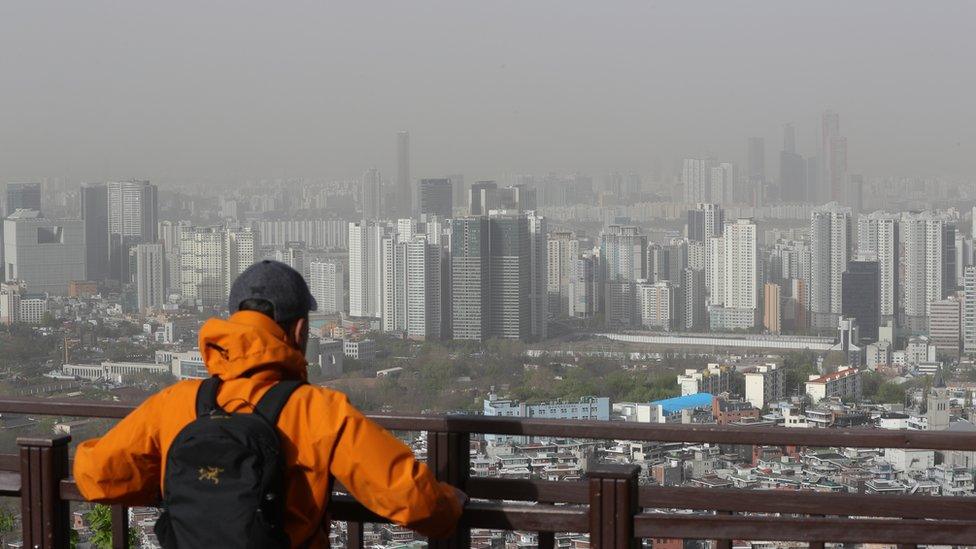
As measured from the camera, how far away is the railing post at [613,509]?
1309mm

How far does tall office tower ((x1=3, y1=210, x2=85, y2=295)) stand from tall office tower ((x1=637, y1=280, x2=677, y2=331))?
41.7 feet

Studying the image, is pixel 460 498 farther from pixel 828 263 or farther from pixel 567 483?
pixel 828 263

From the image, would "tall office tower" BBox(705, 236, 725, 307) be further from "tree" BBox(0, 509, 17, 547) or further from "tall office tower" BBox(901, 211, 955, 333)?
"tree" BBox(0, 509, 17, 547)

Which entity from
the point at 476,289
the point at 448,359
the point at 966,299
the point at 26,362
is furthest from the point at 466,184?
the point at 26,362

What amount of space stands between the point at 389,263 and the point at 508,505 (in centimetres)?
2520

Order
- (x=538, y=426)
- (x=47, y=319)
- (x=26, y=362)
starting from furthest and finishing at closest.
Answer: (x=47, y=319), (x=26, y=362), (x=538, y=426)

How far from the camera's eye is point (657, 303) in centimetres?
2878

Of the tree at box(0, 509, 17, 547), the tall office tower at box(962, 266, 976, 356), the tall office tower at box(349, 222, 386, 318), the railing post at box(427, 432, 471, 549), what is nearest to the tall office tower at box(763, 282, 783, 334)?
the tall office tower at box(962, 266, 976, 356)

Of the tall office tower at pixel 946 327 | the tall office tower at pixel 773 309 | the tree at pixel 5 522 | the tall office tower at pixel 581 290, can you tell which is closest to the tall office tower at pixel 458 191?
the tall office tower at pixel 581 290

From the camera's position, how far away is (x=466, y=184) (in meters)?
32.2

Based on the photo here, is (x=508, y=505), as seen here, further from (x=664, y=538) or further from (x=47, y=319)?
(x=47, y=319)

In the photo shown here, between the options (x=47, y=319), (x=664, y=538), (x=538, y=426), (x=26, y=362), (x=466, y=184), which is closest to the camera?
(x=664, y=538)

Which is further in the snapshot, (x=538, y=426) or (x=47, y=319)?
(x=47, y=319)

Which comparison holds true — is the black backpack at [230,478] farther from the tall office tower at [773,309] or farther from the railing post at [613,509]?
the tall office tower at [773,309]
